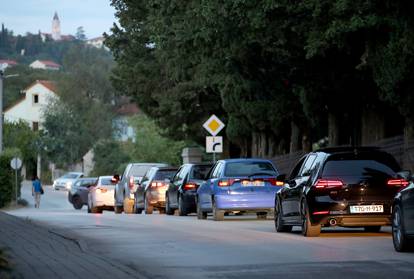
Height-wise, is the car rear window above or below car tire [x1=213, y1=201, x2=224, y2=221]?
above

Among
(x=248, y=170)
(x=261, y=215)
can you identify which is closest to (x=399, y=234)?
(x=248, y=170)

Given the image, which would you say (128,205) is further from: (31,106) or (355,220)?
(31,106)

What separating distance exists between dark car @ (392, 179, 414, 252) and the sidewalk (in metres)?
4.28

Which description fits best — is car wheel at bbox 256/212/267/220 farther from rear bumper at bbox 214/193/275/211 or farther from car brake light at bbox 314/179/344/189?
car brake light at bbox 314/179/344/189

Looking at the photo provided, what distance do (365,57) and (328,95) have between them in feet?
28.1

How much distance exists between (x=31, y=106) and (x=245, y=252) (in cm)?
14392

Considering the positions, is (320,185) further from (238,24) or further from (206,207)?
(238,24)

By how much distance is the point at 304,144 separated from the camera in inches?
2181

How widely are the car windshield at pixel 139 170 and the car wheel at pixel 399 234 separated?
3108cm

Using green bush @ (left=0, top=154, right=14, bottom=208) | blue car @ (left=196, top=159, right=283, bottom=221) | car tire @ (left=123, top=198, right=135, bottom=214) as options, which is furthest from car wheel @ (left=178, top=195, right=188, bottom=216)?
green bush @ (left=0, top=154, right=14, bottom=208)

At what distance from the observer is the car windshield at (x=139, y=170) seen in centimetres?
4966

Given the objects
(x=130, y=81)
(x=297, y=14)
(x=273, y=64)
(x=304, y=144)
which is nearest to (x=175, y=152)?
(x=130, y=81)

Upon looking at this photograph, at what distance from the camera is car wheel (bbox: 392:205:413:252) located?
18.3 m

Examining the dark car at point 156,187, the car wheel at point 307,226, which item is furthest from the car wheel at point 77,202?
the car wheel at point 307,226
